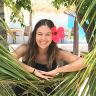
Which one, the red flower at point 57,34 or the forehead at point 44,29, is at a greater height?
the forehead at point 44,29

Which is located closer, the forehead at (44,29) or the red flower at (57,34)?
the red flower at (57,34)

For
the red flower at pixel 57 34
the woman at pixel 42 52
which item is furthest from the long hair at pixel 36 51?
the red flower at pixel 57 34

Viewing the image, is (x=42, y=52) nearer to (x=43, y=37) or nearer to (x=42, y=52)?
(x=42, y=52)

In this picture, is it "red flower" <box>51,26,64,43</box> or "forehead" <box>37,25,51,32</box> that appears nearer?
"red flower" <box>51,26,64,43</box>

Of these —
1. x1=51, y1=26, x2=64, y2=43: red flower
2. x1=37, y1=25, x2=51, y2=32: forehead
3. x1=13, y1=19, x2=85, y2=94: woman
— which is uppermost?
x1=37, y1=25, x2=51, y2=32: forehead

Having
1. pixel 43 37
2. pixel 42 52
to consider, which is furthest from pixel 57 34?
pixel 42 52

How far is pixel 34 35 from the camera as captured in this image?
267 cm

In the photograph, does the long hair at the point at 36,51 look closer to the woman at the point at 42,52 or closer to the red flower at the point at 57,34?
the woman at the point at 42,52

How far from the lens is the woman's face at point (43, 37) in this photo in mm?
2486

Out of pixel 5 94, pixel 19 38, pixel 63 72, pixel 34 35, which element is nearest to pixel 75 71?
pixel 63 72

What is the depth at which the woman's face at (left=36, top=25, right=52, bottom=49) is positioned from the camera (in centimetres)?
249

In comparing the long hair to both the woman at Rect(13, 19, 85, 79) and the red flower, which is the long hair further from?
the red flower

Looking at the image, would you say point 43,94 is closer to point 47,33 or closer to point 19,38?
point 47,33

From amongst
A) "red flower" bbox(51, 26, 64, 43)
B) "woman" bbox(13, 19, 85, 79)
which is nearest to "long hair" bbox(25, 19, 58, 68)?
"woman" bbox(13, 19, 85, 79)
